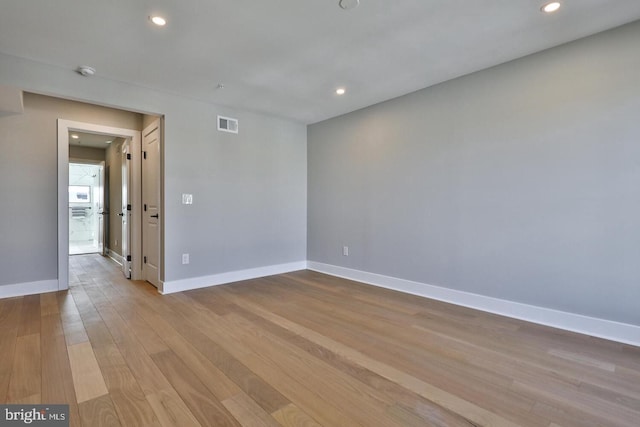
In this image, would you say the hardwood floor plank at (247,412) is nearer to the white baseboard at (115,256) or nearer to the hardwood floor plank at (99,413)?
the hardwood floor plank at (99,413)

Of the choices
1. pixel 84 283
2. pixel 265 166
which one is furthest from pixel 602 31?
pixel 84 283

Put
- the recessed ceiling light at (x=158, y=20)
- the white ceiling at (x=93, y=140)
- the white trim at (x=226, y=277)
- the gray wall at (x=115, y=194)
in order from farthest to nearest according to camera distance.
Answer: the gray wall at (x=115, y=194), the white ceiling at (x=93, y=140), the white trim at (x=226, y=277), the recessed ceiling light at (x=158, y=20)

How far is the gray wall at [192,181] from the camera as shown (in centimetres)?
337

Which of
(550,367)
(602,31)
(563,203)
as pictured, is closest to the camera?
(550,367)

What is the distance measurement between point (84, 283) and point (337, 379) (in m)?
4.08

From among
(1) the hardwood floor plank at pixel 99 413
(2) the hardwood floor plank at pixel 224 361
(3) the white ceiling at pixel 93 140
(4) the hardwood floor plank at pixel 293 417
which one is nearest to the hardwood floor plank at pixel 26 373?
(1) the hardwood floor plank at pixel 99 413

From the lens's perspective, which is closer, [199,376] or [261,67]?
[199,376]

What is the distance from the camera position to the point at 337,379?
189 cm

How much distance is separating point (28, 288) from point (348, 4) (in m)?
4.58

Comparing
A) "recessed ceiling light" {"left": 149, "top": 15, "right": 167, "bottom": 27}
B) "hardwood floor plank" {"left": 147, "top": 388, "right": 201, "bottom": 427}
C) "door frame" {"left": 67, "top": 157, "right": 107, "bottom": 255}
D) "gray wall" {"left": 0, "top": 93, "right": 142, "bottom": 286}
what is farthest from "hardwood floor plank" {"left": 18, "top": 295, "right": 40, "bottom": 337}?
"door frame" {"left": 67, "top": 157, "right": 107, "bottom": 255}

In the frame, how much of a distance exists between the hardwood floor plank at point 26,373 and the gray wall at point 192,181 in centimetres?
152

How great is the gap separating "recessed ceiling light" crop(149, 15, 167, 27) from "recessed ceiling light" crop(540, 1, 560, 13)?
2.74m

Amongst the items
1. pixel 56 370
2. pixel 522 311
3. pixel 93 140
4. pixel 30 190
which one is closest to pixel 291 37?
pixel 56 370

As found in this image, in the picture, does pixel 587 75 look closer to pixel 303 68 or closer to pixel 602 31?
pixel 602 31
